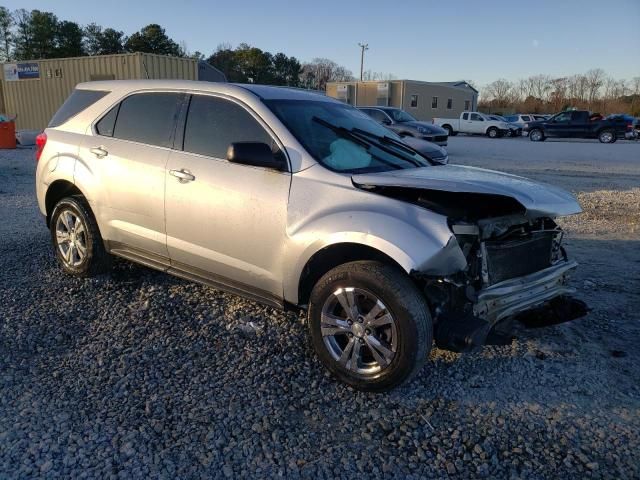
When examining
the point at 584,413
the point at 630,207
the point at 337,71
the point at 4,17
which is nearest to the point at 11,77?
the point at 630,207

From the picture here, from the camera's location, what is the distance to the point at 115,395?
10.3 ft

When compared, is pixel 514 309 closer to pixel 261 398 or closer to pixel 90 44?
pixel 261 398

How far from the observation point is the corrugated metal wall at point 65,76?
20.4 meters

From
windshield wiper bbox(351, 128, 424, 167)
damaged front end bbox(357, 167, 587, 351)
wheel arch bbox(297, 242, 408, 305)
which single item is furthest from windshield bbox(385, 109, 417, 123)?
wheel arch bbox(297, 242, 408, 305)

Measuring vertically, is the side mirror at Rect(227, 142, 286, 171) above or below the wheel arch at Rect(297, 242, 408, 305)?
above

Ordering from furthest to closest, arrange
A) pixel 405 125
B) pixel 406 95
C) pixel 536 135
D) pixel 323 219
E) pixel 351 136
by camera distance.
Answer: pixel 406 95 → pixel 536 135 → pixel 405 125 → pixel 351 136 → pixel 323 219

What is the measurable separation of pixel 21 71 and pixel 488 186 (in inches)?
1100

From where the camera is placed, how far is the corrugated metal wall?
20438 millimetres

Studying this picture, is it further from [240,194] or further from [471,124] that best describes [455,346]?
[471,124]

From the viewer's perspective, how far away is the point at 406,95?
164 ft

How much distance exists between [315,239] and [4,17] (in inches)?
2614

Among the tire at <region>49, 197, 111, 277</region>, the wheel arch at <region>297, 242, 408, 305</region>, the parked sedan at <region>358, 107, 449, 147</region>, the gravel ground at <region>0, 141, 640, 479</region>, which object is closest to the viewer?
the gravel ground at <region>0, 141, 640, 479</region>

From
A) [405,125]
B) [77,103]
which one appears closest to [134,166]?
[77,103]

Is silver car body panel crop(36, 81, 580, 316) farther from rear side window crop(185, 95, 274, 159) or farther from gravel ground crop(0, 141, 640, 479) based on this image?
gravel ground crop(0, 141, 640, 479)
